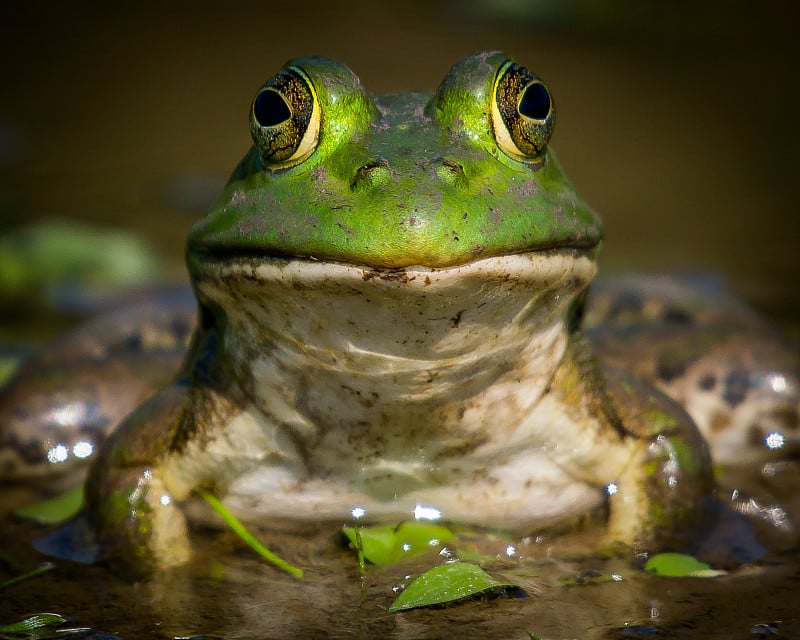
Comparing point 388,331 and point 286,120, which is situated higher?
point 286,120

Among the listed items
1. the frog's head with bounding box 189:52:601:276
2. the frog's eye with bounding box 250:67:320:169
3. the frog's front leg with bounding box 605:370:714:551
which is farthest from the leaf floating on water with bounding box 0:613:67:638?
the frog's front leg with bounding box 605:370:714:551

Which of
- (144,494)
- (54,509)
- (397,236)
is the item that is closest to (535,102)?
(397,236)

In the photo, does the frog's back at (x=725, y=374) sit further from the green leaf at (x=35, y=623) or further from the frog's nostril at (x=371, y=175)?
the green leaf at (x=35, y=623)

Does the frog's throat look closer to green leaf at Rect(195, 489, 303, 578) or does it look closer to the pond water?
green leaf at Rect(195, 489, 303, 578)

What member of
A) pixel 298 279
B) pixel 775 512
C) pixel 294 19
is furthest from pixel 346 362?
pixel 294 19

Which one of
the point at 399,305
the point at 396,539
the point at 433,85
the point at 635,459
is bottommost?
the point at 396,539

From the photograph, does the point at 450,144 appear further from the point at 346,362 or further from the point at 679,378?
the point at 679,378

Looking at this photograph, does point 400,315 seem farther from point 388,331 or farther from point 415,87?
point 415,87

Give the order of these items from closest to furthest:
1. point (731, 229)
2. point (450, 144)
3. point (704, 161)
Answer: point (450, 144) < point (731, 229) < point (704, 161)
